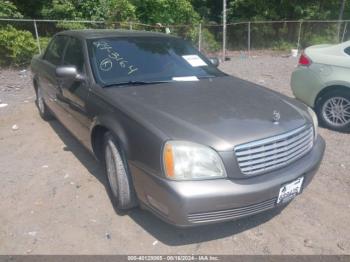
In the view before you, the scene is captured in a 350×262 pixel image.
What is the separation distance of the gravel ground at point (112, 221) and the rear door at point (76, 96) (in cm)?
55

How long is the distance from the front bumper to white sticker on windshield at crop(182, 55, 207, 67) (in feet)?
5.87

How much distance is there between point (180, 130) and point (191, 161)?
0.26m

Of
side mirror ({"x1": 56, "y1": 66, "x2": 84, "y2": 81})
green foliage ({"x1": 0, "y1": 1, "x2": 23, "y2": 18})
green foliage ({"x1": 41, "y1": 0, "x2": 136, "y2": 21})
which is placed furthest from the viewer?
green foliage ({"x1": 41, "y1": 0, "x2": 136, "y2": 21})

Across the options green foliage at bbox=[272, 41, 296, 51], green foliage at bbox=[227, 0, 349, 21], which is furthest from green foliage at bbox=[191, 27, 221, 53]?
green foliage at bbox=[227, 0, 349, 21]

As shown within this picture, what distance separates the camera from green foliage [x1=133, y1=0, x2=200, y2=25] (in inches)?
611

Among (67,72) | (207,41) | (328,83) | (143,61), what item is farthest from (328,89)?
(207,41)

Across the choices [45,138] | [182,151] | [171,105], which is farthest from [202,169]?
[45,138]

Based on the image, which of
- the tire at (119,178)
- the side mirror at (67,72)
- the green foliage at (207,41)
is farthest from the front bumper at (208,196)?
the green foliage at (207,41)

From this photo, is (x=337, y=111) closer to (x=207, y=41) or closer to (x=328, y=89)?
(x=328, y=89)

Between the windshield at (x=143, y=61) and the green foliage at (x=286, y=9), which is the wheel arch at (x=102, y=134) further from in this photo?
the green foliage at (x=286, y=9)

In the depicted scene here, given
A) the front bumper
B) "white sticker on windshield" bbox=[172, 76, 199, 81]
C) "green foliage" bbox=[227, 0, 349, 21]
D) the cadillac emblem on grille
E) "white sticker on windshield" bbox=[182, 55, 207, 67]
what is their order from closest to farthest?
the front bumper, the cadillac emblem on grille, "white sticker on windshield" bbox=[172, 76, 199, 81], "white sticker on windshield" bbox=[182, 55, 207, 67], "green foliage" bbox=[227, 0, 349, 21]

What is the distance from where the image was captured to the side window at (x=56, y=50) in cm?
468

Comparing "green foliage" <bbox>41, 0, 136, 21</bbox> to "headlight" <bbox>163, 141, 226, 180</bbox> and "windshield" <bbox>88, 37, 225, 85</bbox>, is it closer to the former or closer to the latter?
"windshield" <bbox>88, 37, 225, 85</bbox>

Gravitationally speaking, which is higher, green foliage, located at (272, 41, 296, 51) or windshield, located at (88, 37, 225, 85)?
windshield, located at (88, 37, 225, 85)
